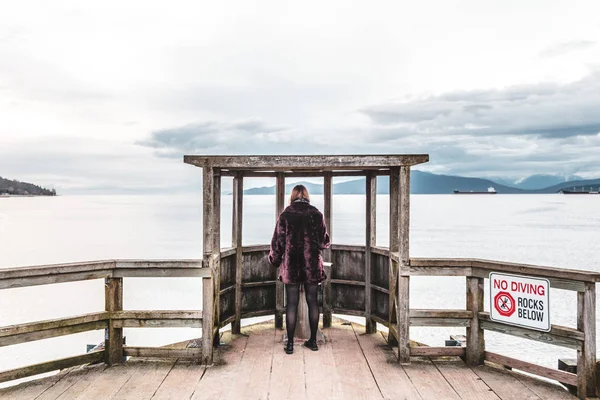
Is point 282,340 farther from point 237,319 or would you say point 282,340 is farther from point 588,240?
point 588,240

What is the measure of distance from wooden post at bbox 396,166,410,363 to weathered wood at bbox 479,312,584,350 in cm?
75

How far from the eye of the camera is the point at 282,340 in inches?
219

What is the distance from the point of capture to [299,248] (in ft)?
16.3

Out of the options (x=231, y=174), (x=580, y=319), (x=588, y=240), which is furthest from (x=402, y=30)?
(x=588, y=240)

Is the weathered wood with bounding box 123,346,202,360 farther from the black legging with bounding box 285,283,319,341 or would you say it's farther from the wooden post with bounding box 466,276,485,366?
the wooden post with bounding box 466,276,485,366

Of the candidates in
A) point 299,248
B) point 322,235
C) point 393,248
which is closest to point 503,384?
point 393,248

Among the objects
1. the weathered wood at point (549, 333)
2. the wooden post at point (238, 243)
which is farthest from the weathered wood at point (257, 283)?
the weathered wood at point (549, 333)

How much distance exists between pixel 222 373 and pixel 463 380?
2289 millimetres

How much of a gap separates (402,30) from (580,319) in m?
23.7

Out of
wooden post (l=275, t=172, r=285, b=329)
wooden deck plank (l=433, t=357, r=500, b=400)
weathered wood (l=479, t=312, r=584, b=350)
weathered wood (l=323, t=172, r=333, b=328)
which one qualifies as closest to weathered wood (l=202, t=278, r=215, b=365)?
wooden post (l=275, t=172, r=285, b=329)

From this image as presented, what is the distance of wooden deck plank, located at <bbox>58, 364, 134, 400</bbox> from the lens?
3.92m

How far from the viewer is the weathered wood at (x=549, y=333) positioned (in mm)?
3955

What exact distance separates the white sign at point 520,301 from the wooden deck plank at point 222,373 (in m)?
2.63

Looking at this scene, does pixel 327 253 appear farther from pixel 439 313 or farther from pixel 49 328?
pixel 49 328
